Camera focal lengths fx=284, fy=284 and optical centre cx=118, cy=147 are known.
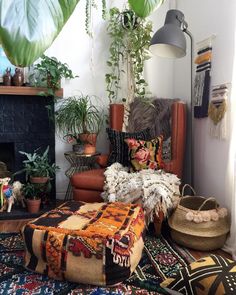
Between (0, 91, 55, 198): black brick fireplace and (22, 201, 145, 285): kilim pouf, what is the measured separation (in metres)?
1.37

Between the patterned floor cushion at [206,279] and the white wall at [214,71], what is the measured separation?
32.4 inches

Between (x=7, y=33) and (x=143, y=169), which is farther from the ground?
(x=7, y=33)

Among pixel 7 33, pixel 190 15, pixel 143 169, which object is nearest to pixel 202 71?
pixel 190 15

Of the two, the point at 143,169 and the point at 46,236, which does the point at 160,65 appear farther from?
the point at 46,236

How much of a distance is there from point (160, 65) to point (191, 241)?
206cm

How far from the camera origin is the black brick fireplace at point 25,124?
9.35 ft

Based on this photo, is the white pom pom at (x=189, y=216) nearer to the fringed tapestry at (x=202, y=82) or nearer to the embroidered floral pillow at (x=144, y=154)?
Result: the embroidered floral pillow at (x=144, y=154)

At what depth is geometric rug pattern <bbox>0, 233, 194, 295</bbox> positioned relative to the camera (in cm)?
150

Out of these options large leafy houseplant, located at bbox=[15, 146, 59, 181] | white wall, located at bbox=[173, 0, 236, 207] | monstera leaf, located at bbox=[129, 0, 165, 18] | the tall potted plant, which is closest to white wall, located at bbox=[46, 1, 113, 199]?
the tall potted plant

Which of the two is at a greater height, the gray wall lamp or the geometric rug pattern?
the gray wall lamp

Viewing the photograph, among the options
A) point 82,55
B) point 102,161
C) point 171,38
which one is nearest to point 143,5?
point 171,38

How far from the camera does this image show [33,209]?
2646mm

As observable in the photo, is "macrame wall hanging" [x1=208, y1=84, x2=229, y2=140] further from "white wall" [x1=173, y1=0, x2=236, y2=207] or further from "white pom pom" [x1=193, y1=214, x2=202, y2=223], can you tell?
"white pom pom" [x1=193, y1=214, x2=202, y2=223]

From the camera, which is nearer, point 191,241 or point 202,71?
point 191,241
